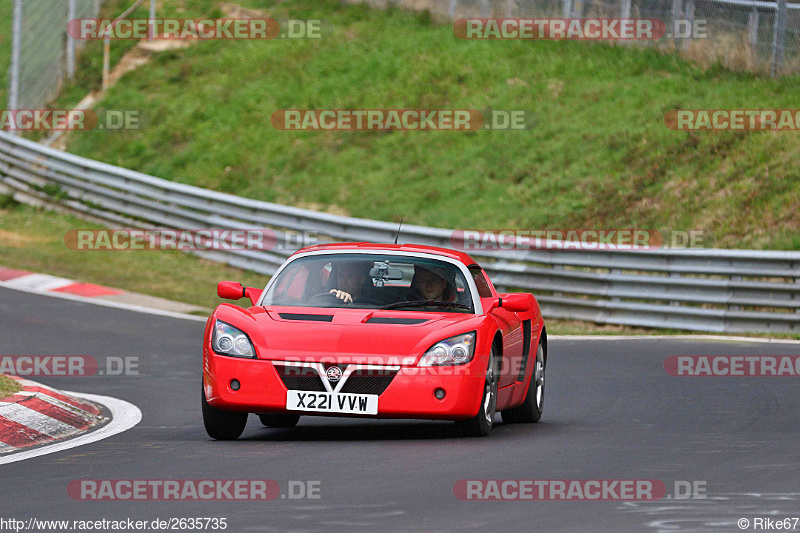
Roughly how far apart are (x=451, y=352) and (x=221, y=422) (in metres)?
1.58

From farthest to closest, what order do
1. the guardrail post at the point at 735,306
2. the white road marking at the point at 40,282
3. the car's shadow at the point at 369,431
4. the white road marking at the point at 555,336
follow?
the white road marking at the point at 40,282 → the guardrail post at the point at 735,306 → the white road marking at the point at 555,336 → the car's shadow at the point at 369,431

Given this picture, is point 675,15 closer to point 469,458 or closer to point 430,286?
point 430,286

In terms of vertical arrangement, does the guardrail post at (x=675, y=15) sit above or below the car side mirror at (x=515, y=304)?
above

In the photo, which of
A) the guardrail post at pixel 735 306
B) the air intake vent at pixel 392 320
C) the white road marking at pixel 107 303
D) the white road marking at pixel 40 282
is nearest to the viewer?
the air intake vent at pixel 392 320

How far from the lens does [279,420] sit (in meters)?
9.99

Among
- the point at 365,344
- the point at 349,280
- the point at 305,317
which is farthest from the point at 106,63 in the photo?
the point at 365,344

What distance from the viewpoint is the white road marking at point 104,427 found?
815 cm

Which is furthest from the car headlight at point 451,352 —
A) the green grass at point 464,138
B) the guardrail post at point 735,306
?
the green grass at point 464,138

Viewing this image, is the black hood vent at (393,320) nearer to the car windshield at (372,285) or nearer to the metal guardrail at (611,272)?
the car windshield at (372,285)

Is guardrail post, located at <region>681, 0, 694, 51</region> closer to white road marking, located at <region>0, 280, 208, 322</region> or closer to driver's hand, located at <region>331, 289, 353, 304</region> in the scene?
white road marking, located at <region>0, 280, 208, 322</region>

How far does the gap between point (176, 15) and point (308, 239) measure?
1501 centimetres

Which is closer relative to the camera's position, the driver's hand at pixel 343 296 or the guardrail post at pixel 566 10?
the driver's hand at pixel 343 296

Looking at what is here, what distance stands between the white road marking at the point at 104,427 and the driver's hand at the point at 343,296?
1745 mm

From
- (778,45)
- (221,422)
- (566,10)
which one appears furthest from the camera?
(566,10)
